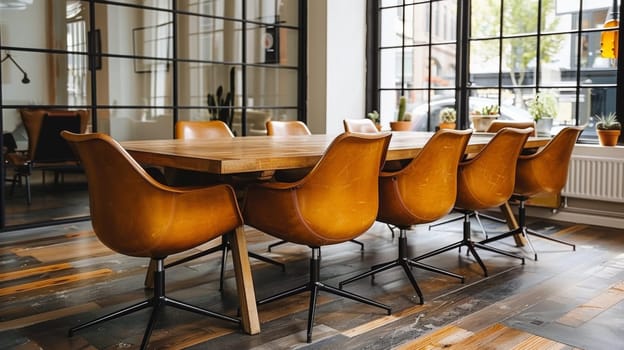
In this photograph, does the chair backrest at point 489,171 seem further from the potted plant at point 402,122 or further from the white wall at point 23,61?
the white wall at point 23,61

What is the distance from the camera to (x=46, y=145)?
4.77m

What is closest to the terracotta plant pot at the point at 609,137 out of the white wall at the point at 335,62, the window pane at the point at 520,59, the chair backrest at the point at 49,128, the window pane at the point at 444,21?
the window pane at the point at 520,59

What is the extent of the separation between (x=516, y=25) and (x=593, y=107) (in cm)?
101

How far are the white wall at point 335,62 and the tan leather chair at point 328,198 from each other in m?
3.84

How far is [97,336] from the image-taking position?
2.43m

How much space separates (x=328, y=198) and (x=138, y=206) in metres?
0.72

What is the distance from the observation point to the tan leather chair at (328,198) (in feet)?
7.82

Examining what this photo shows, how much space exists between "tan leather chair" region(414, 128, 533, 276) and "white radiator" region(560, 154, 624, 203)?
5.65 feet

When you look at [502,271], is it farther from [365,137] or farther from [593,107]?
[593,107]

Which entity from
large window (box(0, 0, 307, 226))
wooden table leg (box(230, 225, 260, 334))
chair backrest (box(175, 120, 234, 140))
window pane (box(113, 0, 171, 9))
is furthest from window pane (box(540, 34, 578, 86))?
wooden table leg (box(230, 225, 260, 334))

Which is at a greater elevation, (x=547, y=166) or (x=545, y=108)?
(x=545, y=108)

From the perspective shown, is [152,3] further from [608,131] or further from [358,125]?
[608,131]

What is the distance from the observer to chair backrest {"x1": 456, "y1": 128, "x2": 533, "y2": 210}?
3.24 metres

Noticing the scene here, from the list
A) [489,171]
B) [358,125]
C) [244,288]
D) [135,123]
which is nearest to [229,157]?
[244,288]
